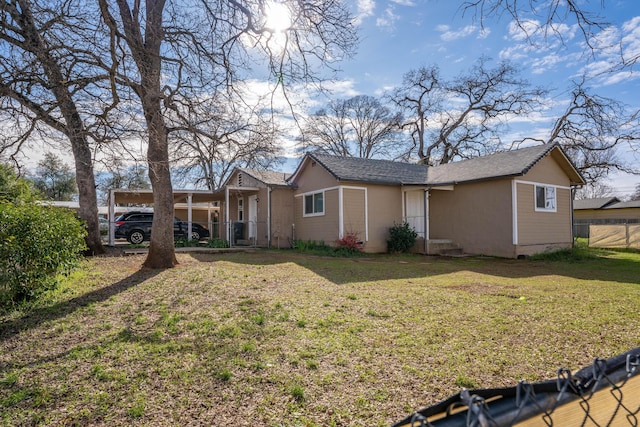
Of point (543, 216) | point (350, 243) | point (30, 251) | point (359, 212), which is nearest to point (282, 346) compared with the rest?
point (30, 251)

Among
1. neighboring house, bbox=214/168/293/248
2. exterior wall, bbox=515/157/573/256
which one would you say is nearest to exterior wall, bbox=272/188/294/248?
neighboring house, bbox=214/168/293/248

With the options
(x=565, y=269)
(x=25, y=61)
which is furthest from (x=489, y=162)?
(x=25, y=61)

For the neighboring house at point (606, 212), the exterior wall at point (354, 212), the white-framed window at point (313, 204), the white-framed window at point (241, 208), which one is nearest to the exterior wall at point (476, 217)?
the exterior wall at point (354, 212)

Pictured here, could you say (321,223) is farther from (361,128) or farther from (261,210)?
(361,128)

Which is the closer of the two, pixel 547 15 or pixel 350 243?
pixel 547 15

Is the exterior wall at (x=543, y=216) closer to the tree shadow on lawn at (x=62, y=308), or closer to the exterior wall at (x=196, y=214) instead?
the tree shadow on lawn at (x=62, y=308)

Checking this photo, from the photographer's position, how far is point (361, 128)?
34812mm

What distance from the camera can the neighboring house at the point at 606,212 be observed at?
30.2m

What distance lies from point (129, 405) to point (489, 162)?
15.9 meters

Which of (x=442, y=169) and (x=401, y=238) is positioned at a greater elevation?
(x=442, y=169)

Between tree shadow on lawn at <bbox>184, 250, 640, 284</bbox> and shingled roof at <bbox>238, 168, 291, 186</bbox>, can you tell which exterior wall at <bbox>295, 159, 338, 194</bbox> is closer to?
shingled roof at <bbox>238, 168, 291, 186</bbox>

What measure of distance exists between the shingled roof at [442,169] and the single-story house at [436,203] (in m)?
0.05

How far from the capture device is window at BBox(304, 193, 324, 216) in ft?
52.4

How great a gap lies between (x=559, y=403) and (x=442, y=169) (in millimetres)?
18130
